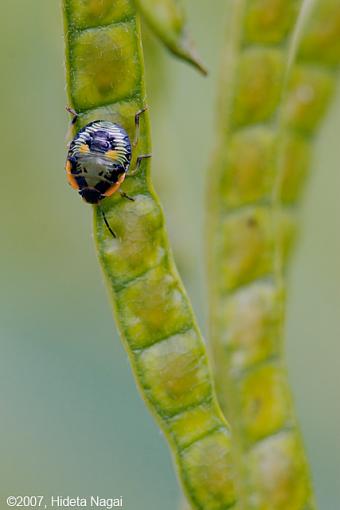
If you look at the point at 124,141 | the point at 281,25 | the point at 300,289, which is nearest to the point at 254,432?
the point at 124,141

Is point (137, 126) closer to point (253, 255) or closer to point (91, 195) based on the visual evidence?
point (91, 195)

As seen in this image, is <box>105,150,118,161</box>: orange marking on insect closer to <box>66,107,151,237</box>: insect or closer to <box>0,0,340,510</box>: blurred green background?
<box>66,107,151,237</box>: insect

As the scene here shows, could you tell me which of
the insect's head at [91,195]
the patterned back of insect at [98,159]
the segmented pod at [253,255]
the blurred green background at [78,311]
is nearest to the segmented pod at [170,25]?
the patterned back of insect at [98,159]

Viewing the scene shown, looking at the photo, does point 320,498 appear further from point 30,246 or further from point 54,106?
point 54,106

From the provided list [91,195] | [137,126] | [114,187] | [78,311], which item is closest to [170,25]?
[137,126]

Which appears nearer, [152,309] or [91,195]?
[152,309]

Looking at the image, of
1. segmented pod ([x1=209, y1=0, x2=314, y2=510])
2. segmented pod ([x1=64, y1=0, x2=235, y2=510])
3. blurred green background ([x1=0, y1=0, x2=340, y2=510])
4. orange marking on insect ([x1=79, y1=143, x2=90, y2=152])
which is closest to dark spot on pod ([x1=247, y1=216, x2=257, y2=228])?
segmented pod ([x1=209, y1=0, x2=314, y2=510])

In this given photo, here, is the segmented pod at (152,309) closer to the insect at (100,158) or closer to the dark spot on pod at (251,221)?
the insect at (100,158)
